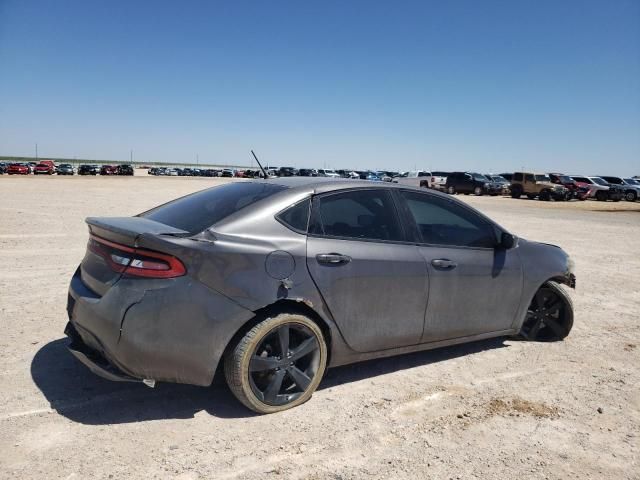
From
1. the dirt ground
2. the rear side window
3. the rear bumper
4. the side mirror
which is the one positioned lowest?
the dirt ground

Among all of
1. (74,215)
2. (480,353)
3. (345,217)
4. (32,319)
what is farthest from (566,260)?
(74,215)

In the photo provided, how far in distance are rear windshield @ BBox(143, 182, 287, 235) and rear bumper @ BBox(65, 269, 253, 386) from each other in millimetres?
457

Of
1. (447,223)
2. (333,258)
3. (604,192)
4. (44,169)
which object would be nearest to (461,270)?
(447,223)

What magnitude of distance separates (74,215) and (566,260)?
42.5 feet

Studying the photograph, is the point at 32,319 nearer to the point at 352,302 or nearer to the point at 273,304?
the point at 273,304

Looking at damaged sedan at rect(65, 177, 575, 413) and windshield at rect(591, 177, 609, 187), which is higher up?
windshield at rect(591, 177, 609, 187)

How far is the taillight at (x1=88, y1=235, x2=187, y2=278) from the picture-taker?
2.86 meters

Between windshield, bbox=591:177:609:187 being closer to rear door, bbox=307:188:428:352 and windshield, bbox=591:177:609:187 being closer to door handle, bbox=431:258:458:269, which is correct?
door handle, bbox=431:258:458:269

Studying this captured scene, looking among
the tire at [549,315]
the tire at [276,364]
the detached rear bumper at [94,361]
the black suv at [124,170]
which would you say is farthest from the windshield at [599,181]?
the black suv at [124,170]

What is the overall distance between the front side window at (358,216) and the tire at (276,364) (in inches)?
27.3

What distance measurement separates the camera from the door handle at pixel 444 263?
3812mm

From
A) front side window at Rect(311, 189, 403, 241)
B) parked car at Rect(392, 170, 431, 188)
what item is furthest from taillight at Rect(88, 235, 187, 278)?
parked car at Rect(392, 170, 431, 188)

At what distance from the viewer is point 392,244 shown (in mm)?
3662

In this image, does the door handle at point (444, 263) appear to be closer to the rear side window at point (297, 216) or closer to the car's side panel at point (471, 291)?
the car's side panel at point (471, 291)
